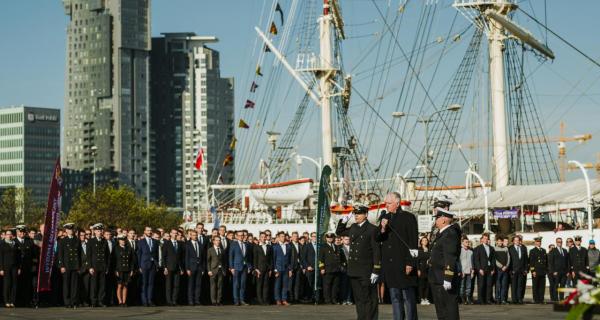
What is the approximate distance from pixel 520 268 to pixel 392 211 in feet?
51.3

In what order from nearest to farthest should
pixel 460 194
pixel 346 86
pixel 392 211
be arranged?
pixel 392 211 → pixel 346 86 → pixel 460 194

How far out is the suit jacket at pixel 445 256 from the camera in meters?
14.2

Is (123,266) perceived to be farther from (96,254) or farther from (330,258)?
(330,258)

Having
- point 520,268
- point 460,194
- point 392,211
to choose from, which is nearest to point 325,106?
point 460,194

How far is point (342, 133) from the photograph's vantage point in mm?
69250

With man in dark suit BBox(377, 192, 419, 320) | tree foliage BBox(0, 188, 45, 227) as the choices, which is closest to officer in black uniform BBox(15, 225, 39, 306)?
man in dark suit BBox(377, 192, 419, 320)

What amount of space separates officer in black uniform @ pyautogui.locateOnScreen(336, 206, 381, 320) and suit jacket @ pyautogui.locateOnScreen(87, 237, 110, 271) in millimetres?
10453

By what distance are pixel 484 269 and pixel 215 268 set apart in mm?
6996

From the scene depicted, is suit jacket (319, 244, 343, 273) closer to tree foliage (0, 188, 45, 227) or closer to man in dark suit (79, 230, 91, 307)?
man in dark suit (79, 230, 91, 307)

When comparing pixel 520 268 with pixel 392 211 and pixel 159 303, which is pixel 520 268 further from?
pixel 392 211

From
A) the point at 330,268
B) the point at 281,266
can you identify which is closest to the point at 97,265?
the point at 281,266

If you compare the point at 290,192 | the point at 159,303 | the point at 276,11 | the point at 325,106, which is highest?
the point at 276,11

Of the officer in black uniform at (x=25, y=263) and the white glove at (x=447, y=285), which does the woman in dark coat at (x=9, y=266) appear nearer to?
the officer in black uniform at (x=25, y=263)

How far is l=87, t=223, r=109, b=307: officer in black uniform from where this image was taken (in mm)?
25875
